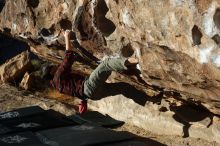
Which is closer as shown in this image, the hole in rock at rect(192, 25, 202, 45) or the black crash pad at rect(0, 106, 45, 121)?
the hole in rock at rect(192, 25, 202, 45)

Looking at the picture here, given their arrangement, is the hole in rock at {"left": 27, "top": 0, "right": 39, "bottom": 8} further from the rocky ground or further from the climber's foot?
the rocky ground

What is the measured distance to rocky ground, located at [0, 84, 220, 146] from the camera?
6.94 m

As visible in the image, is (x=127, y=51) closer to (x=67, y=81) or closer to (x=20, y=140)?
(x=67, y=81)

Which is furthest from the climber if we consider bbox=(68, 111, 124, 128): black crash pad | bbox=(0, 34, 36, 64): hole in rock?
bbox=(0, 34, 36, 64): hole in rock

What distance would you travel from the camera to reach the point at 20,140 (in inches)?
249

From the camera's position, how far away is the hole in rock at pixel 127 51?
5.72m

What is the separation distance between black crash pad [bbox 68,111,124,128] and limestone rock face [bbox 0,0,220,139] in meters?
1.06

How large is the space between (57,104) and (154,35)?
4815 mm

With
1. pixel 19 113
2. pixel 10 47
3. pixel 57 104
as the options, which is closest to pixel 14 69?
pixel 57 104

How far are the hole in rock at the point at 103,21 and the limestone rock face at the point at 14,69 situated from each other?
6445mm

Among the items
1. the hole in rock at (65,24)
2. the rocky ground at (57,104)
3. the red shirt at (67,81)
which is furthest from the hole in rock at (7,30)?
the hole in rock at (65,24)

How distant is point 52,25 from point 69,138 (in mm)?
1621

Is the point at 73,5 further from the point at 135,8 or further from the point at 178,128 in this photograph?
the point at 178,128

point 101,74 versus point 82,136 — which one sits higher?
point 101,74
